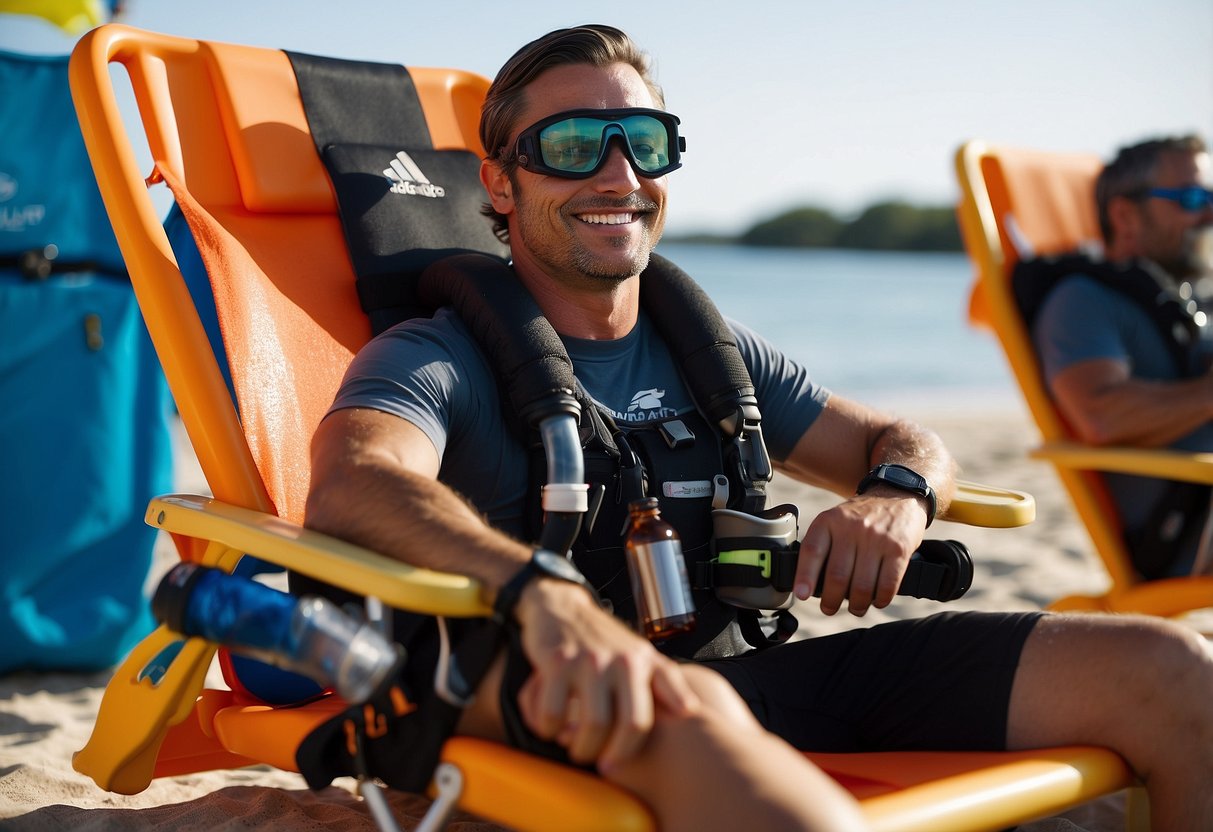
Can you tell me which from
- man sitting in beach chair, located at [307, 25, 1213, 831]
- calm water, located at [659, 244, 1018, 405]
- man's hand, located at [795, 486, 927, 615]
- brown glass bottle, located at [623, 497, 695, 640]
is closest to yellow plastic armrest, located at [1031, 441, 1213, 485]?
man sitting in beach chair, located at [307, 25, 1213, 831]

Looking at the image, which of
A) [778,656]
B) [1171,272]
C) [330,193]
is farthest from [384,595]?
→ [1171,272]

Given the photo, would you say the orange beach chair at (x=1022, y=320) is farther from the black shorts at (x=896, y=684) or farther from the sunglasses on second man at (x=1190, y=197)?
the black shorts at (x=896, y=684)

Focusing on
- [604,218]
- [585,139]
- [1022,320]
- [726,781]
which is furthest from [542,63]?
[1022,320]

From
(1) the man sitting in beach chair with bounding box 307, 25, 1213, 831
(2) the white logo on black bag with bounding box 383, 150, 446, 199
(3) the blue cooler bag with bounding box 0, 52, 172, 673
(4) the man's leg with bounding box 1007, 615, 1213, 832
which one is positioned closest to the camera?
(1) the man sitting in beach chair with bounding box 307, 25, 1213, 831

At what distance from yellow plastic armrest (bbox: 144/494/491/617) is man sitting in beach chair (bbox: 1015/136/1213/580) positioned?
2502 mm

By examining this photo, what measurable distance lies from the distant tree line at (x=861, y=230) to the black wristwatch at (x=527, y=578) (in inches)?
1727

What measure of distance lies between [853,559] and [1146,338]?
211 centimetres

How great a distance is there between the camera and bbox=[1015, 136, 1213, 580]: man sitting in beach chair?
3568mm

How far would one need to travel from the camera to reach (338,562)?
67.4 inches

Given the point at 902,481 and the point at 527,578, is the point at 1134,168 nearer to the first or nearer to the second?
the point at 902,481

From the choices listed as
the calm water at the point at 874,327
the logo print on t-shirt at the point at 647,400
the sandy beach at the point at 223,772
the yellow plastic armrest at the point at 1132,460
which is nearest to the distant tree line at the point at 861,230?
the calm water at the point at 874,327

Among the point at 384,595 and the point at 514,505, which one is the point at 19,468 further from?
the point at 384,595

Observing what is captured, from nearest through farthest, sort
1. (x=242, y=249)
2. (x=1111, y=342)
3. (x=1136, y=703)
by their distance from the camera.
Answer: (x=1136, y=703)
(x=242, y=249)
(x=1111, y=342)

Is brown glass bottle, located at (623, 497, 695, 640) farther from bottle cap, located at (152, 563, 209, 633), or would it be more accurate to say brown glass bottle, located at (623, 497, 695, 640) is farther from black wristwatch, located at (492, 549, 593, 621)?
bottle cap, located at (152, 563, 209, 633)
